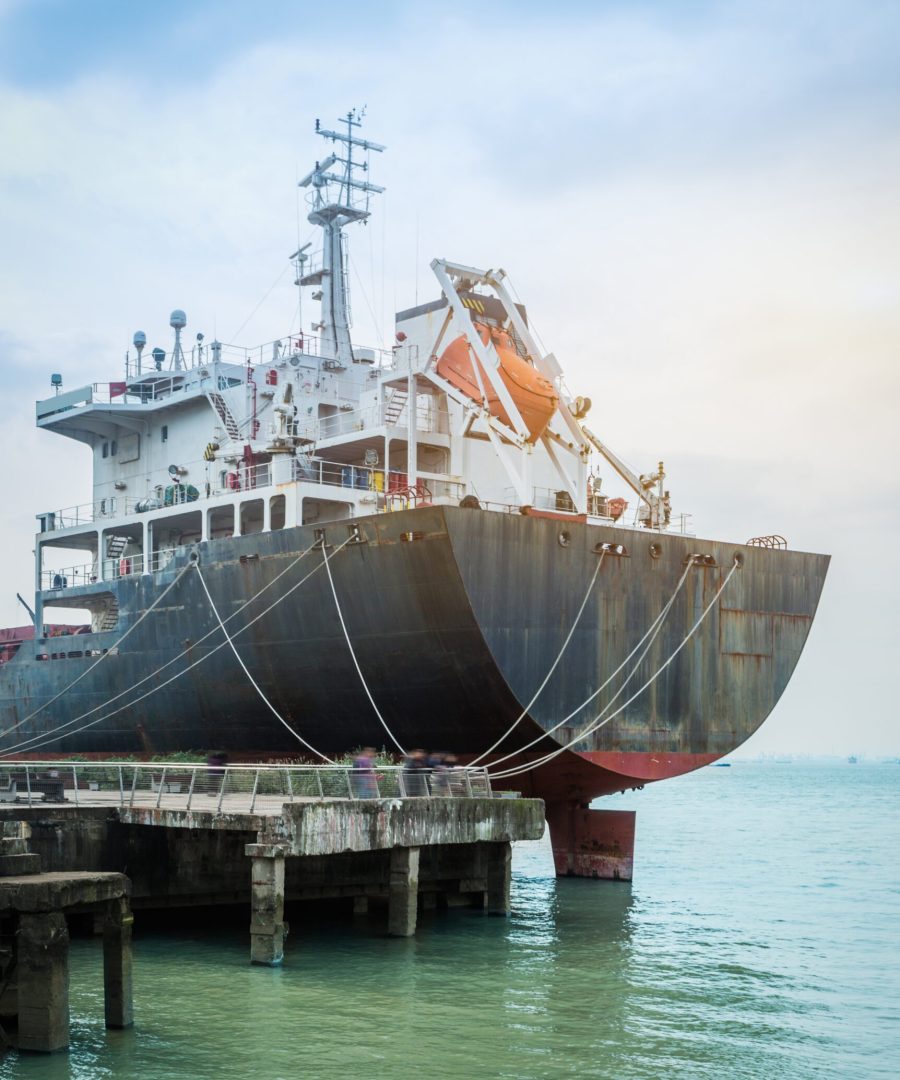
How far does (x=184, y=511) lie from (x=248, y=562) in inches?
200

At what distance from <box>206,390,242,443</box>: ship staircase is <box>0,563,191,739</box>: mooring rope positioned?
456 centimetres

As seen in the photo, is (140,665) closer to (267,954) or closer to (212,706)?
(212,706)

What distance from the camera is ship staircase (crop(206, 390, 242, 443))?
31797 millimetres

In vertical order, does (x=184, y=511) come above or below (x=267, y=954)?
above

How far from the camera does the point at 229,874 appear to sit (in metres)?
19.8

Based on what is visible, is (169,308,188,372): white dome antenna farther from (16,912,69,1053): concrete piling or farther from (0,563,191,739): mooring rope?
(16,912,69,1053): concrete piling

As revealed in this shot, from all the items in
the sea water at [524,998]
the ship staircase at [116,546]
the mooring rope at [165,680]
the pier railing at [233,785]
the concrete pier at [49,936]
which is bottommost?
the sea water at [524,998]

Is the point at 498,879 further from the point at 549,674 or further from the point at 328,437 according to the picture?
the point at 328,437

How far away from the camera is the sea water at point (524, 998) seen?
13500 mm

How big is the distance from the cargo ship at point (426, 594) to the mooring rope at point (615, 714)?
0.06 meters

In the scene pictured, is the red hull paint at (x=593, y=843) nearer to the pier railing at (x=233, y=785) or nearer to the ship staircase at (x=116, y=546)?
the pier railing at (x=233, y=785)

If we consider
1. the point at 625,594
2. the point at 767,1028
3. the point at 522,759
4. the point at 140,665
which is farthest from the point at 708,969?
the point at 140,665

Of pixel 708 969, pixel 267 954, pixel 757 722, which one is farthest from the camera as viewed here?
pixel 757 722

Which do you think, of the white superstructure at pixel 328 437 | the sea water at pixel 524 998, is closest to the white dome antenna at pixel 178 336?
the white superstructure at pixel 328 437
